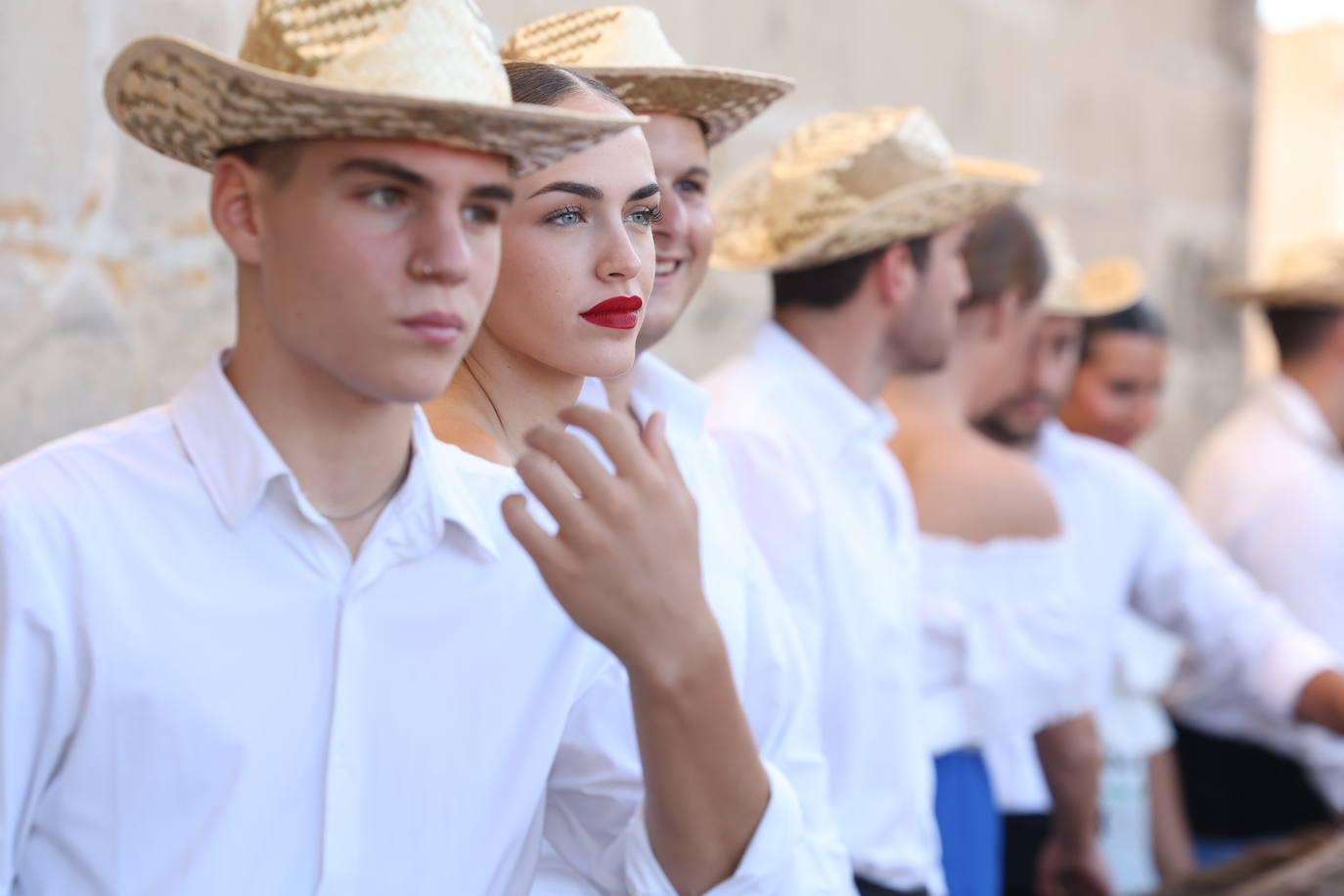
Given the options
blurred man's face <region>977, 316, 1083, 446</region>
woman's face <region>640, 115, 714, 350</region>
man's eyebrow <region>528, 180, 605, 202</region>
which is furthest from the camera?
blurred man's face <region>977, 316, 1083, 446</region>

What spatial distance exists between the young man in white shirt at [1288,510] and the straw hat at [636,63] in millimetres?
2962

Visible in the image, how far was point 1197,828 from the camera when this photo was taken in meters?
4.61

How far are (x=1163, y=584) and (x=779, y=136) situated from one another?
1570mm

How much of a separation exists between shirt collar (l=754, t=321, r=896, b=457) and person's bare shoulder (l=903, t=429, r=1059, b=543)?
0.36 m

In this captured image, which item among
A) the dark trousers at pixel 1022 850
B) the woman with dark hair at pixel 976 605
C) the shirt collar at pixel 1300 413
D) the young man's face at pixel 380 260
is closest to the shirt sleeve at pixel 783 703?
the young man's face at pixel 380 260

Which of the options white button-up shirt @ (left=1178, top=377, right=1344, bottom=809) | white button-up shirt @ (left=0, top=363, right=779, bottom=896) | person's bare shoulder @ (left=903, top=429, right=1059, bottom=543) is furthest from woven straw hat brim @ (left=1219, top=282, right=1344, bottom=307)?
white button-up shirt @ (left=0, top=363, right=779, bottom=896)

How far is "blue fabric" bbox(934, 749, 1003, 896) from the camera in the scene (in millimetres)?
3117

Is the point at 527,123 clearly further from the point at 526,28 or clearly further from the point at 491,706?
the point at 526,28

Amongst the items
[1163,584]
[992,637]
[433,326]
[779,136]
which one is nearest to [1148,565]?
[1163,584]

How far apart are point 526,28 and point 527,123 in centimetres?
83

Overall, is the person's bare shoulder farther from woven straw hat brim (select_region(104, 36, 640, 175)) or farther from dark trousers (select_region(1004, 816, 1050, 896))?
woven straw hat brim (select_region(104, 36, 640, 175))

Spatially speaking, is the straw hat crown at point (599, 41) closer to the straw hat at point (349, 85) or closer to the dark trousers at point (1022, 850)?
the straw hat at point (349, 85)

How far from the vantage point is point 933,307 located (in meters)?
2.88

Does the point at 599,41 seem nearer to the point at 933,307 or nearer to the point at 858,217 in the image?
the point at 858,217
